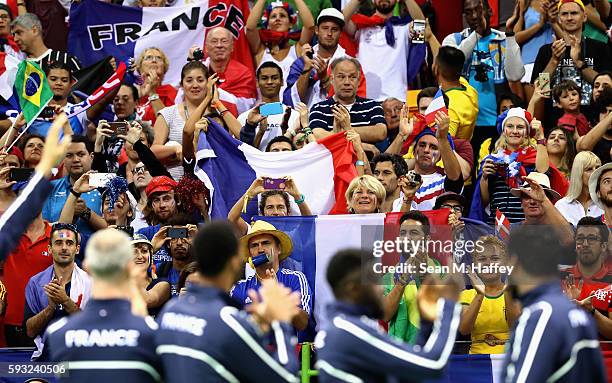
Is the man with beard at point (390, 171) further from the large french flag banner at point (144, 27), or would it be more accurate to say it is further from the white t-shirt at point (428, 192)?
the large french flag banner at point (144, 27)

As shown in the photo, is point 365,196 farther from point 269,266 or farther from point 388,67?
point 388,67

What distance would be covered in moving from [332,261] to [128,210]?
21.0 ft

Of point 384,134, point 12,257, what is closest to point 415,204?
point 384,134

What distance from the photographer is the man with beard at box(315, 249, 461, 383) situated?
25.4 feet

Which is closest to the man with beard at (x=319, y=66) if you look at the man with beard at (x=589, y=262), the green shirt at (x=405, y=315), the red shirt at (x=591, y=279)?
the man with beard at (x=589, y=262)

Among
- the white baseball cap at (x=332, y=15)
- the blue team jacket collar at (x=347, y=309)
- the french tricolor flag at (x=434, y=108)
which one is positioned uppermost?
the white baseball cap at (x=332, y=15)

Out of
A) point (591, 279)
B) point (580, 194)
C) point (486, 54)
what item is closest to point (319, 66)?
point (486, 54)

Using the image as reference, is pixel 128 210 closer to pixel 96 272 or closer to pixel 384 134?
pixel 384 134

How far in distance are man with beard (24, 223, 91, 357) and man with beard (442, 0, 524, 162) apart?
18.1 feet

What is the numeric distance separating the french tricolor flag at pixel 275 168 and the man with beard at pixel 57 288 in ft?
5.81

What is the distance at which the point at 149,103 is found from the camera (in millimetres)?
16594

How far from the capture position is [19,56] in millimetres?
17469

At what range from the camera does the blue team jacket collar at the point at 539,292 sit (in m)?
7.95

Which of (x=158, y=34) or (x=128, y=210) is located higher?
(x=158, y=34)
